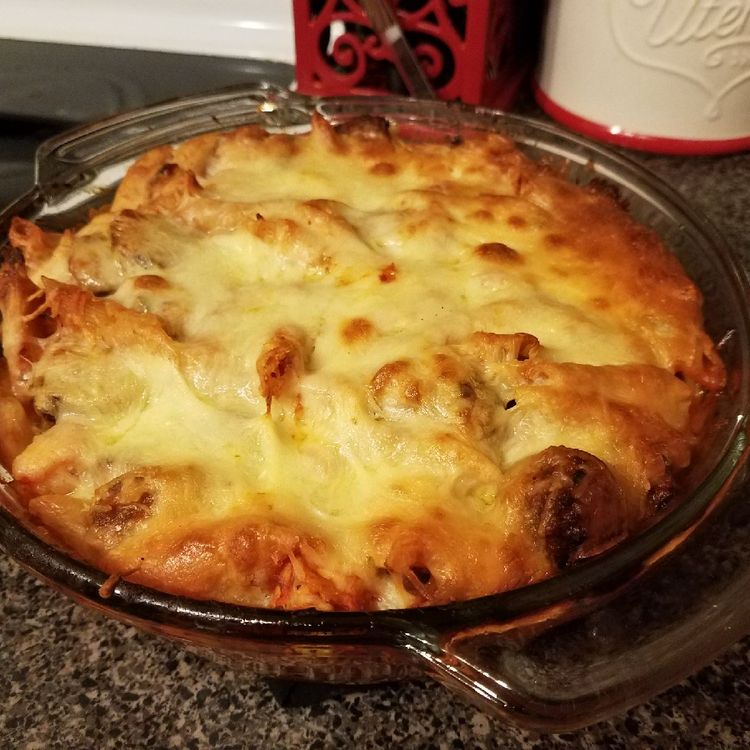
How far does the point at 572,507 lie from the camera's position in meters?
0.67

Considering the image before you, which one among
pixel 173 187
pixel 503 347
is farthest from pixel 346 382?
pixel 173 187

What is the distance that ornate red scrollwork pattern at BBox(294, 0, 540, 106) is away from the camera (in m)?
1.28

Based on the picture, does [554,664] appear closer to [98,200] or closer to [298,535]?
[298,535]

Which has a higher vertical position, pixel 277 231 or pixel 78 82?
pixel 277 231

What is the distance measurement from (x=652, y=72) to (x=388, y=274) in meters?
0.67

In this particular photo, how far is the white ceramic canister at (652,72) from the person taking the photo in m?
1.17

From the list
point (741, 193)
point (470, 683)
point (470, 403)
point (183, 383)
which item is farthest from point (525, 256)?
point (741, 193)

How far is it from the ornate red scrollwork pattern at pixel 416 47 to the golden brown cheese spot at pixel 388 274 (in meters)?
0.58

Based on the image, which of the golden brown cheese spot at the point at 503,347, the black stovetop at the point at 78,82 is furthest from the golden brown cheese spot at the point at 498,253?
the black stovetop at the point at 78,82

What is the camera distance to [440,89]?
53.7 inches

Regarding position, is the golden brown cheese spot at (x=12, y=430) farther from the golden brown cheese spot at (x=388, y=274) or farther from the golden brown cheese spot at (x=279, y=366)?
the golden brown cheese spot at (x=388, y=274)

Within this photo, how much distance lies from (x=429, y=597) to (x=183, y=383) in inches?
12.7

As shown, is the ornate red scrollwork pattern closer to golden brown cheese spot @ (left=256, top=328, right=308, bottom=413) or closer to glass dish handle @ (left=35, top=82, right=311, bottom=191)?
glass dish handle @ (left=35, top=82, right=311, bottom=191)

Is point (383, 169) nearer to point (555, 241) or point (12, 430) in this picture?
point (555, 241)
